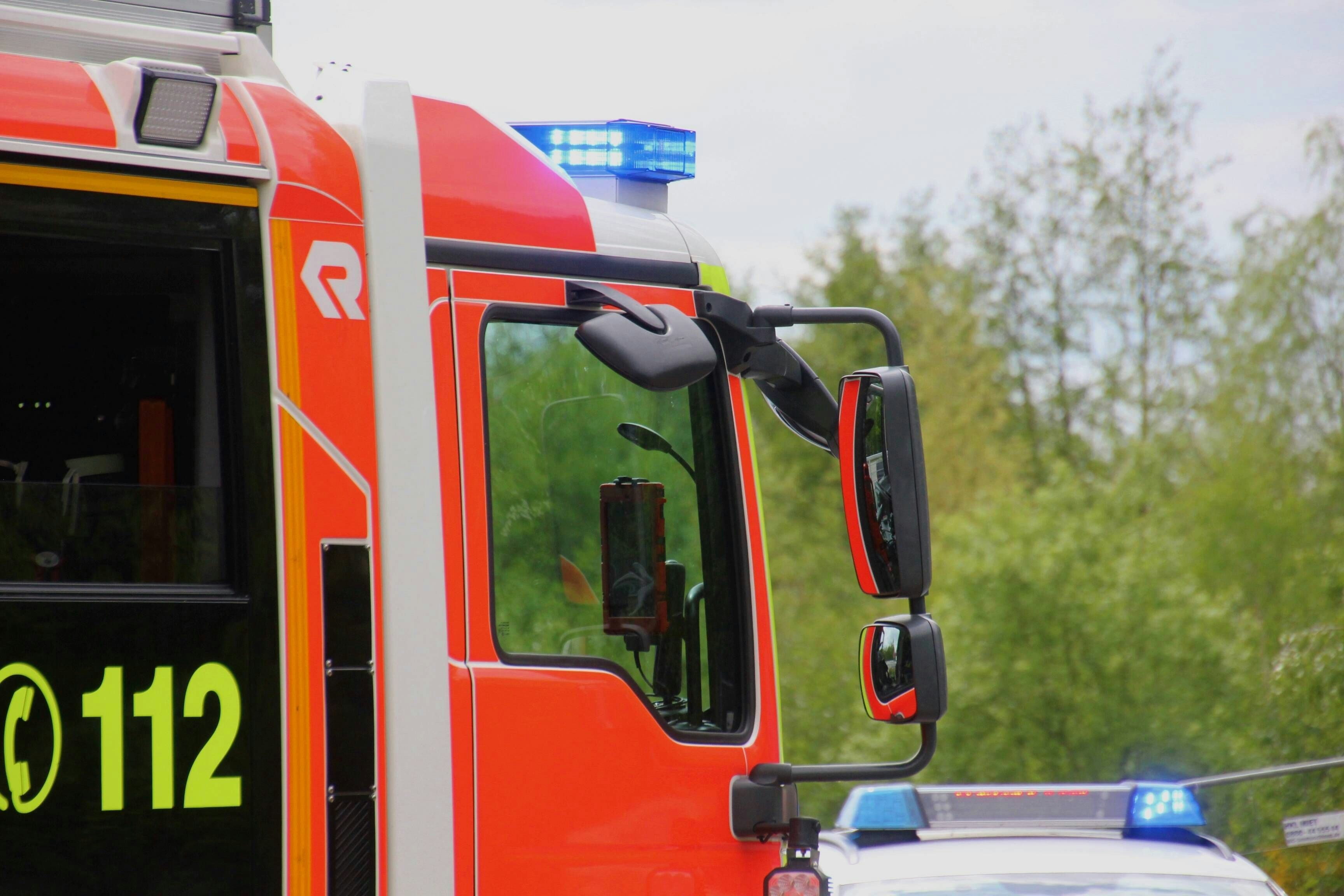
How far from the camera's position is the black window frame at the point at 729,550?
2676 millimetres

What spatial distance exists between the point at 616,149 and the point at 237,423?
3.76 feet

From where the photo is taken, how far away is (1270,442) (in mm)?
24078

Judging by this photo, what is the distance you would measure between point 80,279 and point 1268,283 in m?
24.7

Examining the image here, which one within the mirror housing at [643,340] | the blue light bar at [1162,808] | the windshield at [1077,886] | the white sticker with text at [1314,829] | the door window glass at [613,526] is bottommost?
the white sticker with text at [1314,829]

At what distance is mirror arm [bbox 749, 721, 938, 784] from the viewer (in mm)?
2848

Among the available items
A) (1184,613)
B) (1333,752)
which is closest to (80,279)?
(1333,752)

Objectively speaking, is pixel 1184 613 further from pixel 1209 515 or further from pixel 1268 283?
pixel 1268 283

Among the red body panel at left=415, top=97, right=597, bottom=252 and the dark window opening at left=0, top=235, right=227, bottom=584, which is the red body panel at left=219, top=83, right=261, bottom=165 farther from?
the red body panel at left=415, top=97, right=597, bottom=252

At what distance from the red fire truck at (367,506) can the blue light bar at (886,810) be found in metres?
2.40

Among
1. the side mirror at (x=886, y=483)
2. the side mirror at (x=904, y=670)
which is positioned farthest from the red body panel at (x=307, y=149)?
the side mirror at (x=904, y=670)

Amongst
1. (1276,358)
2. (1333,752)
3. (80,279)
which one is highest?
(1276,358)

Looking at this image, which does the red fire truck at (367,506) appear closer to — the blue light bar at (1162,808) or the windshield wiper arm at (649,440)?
the windshield wiper arm at (649,440)

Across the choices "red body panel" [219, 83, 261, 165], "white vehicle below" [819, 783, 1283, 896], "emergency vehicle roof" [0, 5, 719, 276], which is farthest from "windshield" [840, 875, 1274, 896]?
"red body panel" [219, 83, 261, 165]

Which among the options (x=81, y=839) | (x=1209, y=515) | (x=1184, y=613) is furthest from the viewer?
(x=1209, y=515)
